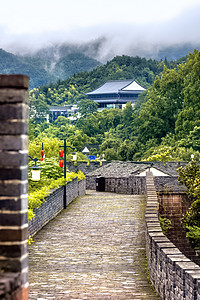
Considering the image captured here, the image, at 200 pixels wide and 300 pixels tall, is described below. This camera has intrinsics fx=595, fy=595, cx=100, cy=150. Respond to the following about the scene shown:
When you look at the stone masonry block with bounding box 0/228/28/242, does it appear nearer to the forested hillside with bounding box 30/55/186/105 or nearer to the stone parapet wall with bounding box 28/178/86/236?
the stone parapet wall with bounding box 28/178/86/236

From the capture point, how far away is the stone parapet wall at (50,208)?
17.5m

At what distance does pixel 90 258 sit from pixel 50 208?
6387 mm

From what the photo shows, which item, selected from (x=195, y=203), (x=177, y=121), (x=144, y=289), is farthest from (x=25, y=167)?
(x=177, y=121)

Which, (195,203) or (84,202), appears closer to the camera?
(195,203)

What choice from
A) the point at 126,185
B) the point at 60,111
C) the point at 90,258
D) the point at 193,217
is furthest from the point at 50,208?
the point at 60,111

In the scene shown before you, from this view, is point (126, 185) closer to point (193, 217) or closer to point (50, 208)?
point (193, 217)

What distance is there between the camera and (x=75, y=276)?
12.2 m

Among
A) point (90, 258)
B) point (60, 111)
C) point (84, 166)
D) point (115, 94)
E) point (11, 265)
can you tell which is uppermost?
point (115, 94)

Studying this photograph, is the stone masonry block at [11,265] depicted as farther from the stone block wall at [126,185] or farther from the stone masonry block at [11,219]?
the stone block wall at [126,185]

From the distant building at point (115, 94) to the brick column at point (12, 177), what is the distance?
143335mm

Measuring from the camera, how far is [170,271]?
8.63 m

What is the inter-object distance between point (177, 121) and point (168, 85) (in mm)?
10463

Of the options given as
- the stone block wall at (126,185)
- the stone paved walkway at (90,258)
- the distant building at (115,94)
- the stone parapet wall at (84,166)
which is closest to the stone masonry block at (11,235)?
the stone paved walkway at (90,258)

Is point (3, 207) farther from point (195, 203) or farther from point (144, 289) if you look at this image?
point (195, 203)
